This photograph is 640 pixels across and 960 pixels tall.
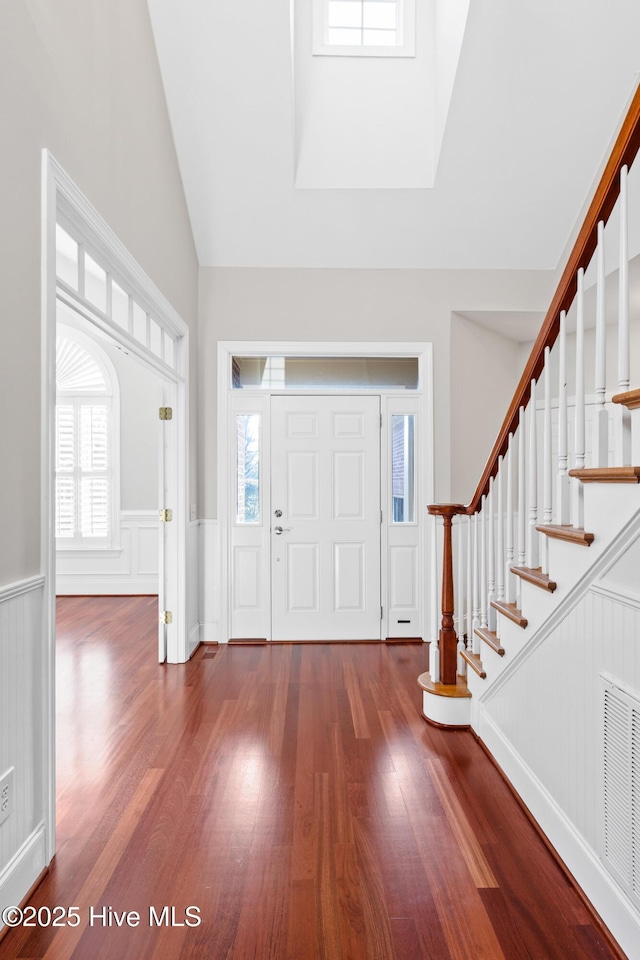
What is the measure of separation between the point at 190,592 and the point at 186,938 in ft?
8.38

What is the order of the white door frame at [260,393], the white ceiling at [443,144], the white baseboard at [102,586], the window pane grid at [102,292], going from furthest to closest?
the white baseboard at [102,586] < the white door frame at [260,393] < the white ceiling at [443,144] < the window pane grid at [102,292]

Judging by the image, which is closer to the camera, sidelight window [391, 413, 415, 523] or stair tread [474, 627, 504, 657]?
stair tread [474, 627, 504, 657]

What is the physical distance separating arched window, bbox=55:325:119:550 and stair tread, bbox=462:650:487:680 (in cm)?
454

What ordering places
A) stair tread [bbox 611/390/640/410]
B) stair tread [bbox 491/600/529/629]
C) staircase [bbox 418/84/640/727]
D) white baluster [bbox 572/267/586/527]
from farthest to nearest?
stair tread [bbox 491/600/529/629]
white baluster [bbox 572/267/586/527]
staircase [bbox 418/84/640/727]
stair tread [bbox 611/390/640/410]

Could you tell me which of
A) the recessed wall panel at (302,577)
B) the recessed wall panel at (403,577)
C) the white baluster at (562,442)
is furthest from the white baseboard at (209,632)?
the white baluster at (562,442)

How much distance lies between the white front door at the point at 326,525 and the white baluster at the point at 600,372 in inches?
105

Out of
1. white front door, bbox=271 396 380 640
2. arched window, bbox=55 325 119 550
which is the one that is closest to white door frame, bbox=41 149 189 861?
white front door, bbox=271 396 380 640

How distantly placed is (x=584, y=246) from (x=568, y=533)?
2.90ft

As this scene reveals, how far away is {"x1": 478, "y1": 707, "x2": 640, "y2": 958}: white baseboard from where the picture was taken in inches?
55.2

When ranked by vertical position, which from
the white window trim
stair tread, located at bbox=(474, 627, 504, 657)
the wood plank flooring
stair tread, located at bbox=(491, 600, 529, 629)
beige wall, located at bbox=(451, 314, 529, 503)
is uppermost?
the white window trim

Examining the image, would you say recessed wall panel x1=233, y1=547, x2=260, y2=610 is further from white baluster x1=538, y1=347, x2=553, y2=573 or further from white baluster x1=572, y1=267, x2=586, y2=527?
white baluster x1=572, y1=267, x2=586, y2=527

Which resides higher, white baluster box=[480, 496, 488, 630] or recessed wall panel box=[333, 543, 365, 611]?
white baluster box=[480, 496, 488, 630]

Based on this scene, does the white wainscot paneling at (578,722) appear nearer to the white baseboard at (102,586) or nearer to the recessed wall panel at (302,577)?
the recessed wall panel at (302,577)

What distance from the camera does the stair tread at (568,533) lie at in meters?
1.59
